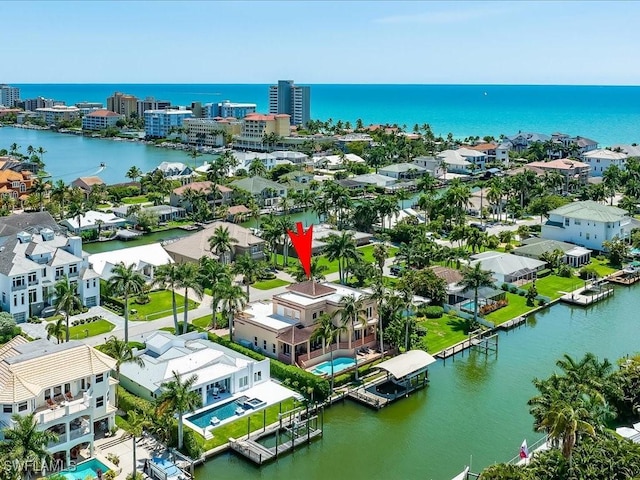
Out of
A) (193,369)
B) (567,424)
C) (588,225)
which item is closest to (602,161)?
(588,225)

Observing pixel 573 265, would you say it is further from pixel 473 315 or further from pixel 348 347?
pixel 348 347

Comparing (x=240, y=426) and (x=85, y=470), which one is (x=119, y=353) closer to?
(x=85, y=470)

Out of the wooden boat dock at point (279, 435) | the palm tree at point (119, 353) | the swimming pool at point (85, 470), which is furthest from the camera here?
the palm tree at point (119, 353)

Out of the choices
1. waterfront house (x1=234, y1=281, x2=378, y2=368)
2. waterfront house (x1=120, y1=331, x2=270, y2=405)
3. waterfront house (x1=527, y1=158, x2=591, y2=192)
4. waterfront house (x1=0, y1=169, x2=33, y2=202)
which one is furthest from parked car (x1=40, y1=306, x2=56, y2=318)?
waterfront house (x1=527, y1=158, x2=591, y2=192)

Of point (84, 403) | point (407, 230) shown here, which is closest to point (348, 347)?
point (84, 403)

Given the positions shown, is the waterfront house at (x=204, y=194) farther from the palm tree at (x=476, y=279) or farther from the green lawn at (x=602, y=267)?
the palm tree at (x=476, y=279)

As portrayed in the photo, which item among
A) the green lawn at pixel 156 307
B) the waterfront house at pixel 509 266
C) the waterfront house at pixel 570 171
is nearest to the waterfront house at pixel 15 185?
the green lawn at pixel 156 307

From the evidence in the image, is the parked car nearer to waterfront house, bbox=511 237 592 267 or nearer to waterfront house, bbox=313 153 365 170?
waterfront house, bbox=511 237 592 267
